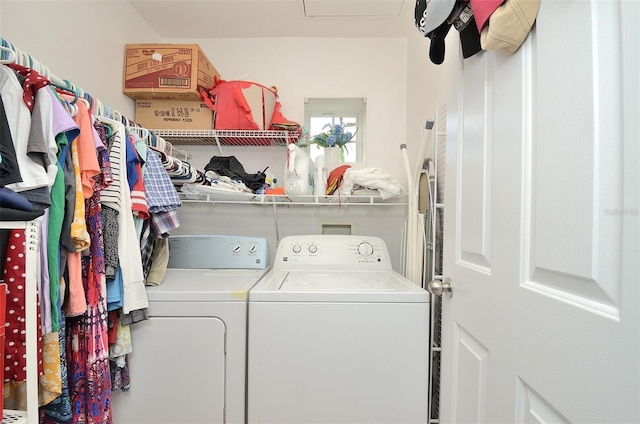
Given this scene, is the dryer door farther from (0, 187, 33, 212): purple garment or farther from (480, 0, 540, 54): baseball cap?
(480, 0, 540, 54): baseball cap

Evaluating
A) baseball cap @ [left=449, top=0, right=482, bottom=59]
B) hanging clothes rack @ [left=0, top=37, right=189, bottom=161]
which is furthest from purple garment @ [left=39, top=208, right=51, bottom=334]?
baseball cap @ [left=449, top=0, right=482, bottom=59]

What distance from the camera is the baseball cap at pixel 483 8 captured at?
2.12 ft

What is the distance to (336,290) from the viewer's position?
1160 millimetres

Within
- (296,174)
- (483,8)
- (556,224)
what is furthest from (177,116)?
(556,224)

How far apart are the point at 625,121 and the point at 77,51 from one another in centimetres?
213

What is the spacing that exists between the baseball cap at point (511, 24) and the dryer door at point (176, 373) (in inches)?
47.0

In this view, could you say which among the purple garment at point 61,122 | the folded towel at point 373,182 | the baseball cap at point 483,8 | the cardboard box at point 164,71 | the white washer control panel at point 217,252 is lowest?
the white washer control panel at point 217,252

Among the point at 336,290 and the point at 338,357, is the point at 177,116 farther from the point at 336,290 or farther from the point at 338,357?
the point at 338,357

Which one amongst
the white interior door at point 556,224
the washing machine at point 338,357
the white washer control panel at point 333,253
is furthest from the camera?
the white washer control panel at point 333,253

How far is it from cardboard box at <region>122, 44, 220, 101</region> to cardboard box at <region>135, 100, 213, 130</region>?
0.20 feet

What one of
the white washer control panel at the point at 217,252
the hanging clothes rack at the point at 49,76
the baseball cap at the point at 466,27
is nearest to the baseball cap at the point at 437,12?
the baseball cap at the point at 466,27

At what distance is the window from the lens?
2160 mm

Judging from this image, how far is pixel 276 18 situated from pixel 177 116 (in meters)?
0.92

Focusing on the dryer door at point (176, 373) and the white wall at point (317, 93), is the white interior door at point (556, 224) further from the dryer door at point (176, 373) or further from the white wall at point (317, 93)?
the white wall at point (317, 93)
